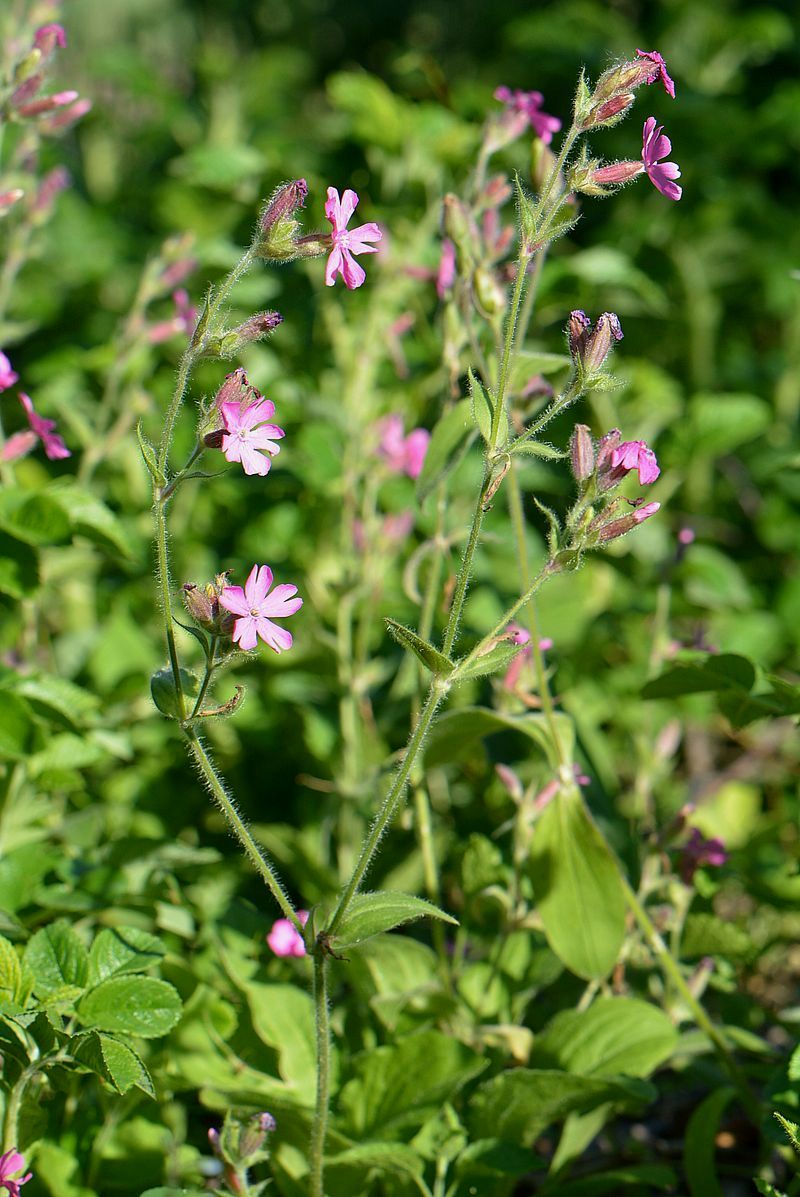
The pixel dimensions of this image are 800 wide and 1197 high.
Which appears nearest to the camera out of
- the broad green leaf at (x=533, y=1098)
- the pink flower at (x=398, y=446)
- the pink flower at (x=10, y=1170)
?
the pink flower at (x=10, y=1170)

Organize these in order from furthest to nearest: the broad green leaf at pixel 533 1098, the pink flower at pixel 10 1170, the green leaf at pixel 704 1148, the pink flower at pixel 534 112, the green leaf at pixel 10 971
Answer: the pink flower at pixel 534 112, the green leaf at pixel 704 1148, the broad green leaf at pixel 533 1098, the green leaf at pixel 10 971, the pink flower at pixel 10 1170

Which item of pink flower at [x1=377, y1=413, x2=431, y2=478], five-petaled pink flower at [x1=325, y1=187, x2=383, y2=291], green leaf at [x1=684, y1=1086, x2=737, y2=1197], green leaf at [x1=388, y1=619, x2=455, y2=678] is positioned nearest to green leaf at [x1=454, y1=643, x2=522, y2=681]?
green leaf at [x1=388, y1=619, x2=455, y2=678]

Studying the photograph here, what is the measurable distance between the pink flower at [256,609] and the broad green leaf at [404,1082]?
23.7 inches

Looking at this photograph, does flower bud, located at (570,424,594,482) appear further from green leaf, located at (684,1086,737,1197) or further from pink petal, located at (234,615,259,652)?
green leaf, located at (684,1086,737,1197)

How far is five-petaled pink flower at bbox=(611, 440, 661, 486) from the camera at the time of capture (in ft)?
4.23

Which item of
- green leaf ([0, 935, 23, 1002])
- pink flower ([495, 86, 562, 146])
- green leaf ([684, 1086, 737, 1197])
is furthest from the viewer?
pink flower ([495, 86, 562, 146])

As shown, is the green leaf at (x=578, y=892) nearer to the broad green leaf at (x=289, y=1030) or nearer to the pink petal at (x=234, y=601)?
the broad green leaf at (x=289, y=1030)

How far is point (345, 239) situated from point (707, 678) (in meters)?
0.71

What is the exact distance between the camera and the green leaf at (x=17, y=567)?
69.3 inches

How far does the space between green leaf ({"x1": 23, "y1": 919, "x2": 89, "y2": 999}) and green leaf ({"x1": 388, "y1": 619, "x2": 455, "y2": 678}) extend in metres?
0.52

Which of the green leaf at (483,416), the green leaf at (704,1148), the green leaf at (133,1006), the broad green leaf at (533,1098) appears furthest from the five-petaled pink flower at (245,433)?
the green leaf at (704,1148)

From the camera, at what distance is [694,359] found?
346 cm

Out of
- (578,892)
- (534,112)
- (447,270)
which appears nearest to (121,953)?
(578,892)

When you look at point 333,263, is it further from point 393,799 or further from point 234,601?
point 393,799
